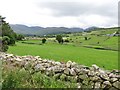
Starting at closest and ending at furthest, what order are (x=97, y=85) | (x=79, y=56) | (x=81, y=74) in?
(x=97, y=85) → (x=81, y=74) → (x=79, y=56)

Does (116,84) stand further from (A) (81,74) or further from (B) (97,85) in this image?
(A) (81,74)

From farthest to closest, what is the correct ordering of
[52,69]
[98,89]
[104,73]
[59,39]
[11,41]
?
[59,39], [11,41], [52,69], [104,73], [98,89]

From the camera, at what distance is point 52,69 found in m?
12.8

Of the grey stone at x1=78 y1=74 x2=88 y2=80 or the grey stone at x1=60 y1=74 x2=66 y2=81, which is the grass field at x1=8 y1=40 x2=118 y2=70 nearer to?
the grey stone at x1=78 y1=74 x2=88 y2=80

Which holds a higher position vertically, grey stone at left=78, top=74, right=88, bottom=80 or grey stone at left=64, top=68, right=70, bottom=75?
grey stone at left=64, top=68, right=70, bottom=75

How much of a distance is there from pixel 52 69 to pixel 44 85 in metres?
2.81

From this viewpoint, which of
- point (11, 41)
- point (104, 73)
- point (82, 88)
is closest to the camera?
point (82, 88)

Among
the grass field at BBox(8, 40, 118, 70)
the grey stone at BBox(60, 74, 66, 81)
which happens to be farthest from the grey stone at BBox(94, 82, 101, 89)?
Result: the grass field at BBox(8, 40, 118, 70)

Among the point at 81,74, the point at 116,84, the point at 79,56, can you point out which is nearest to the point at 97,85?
the point at 116,84

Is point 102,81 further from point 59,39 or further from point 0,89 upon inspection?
point 59,39

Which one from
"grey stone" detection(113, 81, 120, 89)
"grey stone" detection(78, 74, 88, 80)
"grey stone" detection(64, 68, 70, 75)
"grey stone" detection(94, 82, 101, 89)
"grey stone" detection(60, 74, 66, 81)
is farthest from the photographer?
"grey stone" detection(64, 68, 70, 75)

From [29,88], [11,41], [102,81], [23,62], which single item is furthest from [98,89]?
[11,41]

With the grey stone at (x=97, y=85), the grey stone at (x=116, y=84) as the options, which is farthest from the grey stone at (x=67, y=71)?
the grey stone at (x=116, y=84)

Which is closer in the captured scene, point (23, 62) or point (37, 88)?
point (37, 88)
